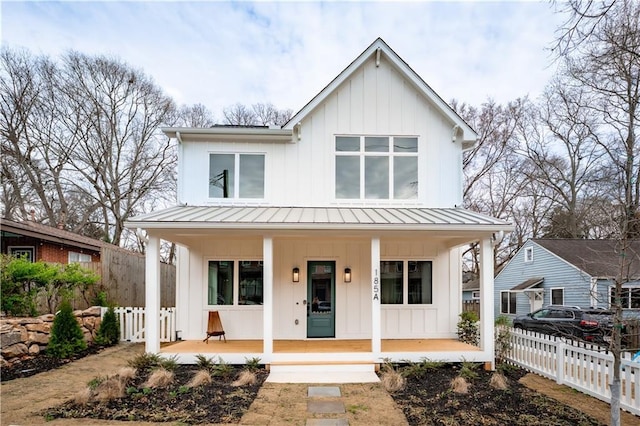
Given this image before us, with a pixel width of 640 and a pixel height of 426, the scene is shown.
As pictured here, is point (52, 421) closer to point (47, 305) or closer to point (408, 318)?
point (47, 305)

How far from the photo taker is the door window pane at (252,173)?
419 inches

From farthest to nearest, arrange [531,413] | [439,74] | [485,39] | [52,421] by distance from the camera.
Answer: [439,74], [485,39], [531,413], [52,421]

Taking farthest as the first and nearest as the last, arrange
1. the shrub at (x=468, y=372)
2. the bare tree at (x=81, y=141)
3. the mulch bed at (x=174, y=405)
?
1. the bare tree at (x=81, y=141)
2. the shrub at (x=468, y=372)
3. the mulch bed at (x=174, y=405)

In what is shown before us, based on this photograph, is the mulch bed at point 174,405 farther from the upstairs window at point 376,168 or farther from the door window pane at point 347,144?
the door window pane at point 347,144

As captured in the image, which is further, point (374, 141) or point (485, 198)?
point (485, 198)

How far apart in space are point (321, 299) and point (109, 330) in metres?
5.62

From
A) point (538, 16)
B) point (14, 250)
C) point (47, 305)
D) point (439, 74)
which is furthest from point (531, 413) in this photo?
point (439, 74)

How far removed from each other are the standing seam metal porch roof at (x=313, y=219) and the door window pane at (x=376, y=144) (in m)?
1.74

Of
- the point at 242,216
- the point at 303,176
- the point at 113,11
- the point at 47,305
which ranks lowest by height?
the point at 47,305

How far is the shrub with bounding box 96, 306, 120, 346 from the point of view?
33.4 ft

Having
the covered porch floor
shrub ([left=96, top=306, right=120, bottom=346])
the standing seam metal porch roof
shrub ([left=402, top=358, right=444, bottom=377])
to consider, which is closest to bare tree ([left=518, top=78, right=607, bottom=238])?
the standing seam metal porch roof

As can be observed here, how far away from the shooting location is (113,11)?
1370 centimetres

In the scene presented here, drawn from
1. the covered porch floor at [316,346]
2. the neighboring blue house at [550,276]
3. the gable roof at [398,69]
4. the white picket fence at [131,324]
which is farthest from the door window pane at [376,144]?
the neighboring blue house at [550,276]

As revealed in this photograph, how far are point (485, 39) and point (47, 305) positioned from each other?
48.5 ft
